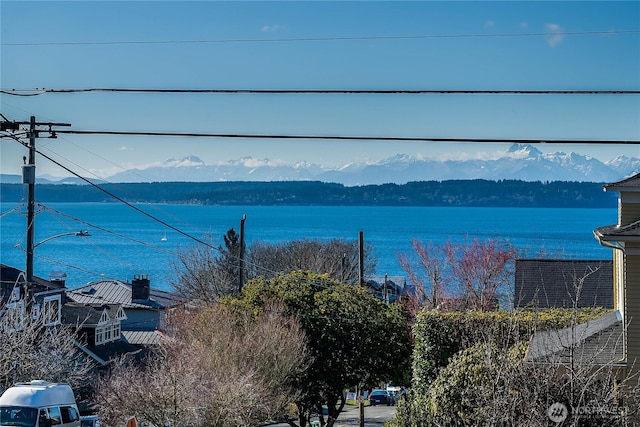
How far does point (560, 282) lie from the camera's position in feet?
104

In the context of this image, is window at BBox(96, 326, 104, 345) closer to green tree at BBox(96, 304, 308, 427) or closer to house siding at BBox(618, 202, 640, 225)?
green tree at BBox(96, 304, 308, 427)

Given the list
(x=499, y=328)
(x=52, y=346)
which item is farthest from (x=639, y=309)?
(x=52, y=346)

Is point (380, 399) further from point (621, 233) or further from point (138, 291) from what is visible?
point (621, 233)

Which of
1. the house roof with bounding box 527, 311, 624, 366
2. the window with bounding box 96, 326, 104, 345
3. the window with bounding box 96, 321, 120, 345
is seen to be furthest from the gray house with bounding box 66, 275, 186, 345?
the house roof with bounding box 527, 311, 624, 366

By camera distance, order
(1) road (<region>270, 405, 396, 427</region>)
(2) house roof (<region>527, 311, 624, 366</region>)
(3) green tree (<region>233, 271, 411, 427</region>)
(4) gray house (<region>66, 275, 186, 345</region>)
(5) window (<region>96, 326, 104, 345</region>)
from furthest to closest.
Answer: (4) gray house (<region>66, 275, 186, 345</region>) → (5) window (<region>96, 326, 104, 345</region>) → (1) road (<region>270, 405, 396, 427</region>) → (3) green tree (<region>233, 271, 411, 427</region>) → (2) house roof (<region>527, 311, 624, 366</region>)

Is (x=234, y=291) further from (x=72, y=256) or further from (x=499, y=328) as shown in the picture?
(x=72, y=256)

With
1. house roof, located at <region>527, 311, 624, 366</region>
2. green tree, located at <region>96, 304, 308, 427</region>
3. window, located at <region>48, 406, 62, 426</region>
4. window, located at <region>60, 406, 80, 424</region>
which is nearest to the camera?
house roof, located at <region>527, 311, 624, 366</region>

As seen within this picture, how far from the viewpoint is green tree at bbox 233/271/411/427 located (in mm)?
28672

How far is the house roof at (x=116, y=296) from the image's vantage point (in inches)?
2398

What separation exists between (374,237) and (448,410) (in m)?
177

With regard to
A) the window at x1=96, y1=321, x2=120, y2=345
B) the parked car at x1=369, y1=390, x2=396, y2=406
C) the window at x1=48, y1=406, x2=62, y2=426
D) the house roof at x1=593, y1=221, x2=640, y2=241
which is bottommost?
the parked car at x1=369, y1=390, x2=396, y2=406

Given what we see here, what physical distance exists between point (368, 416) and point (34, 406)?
2507cm

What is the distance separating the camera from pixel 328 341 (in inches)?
1130

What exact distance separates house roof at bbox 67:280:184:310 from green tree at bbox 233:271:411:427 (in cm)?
3051
